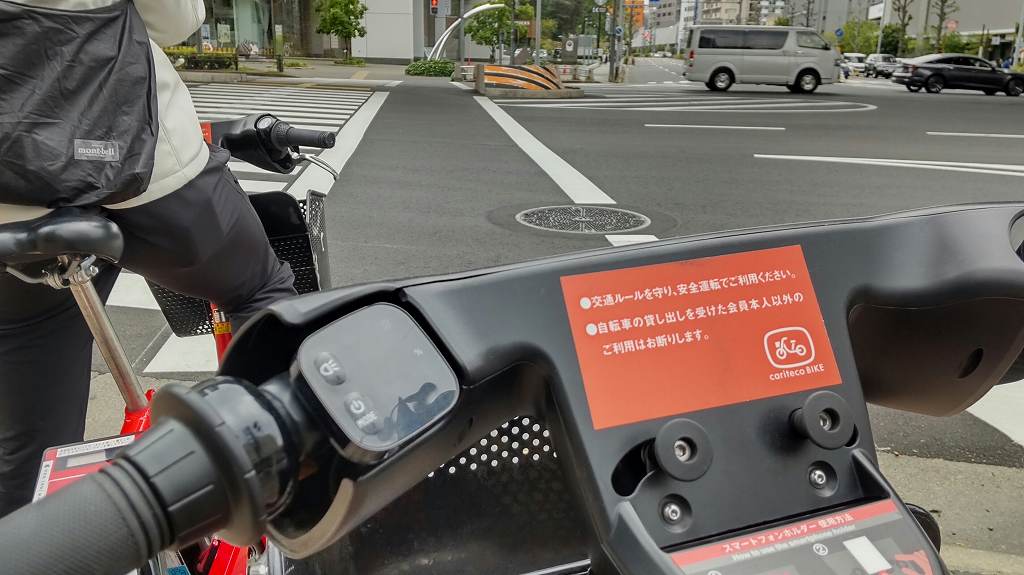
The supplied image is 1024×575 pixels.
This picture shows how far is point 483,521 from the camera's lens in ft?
3.06

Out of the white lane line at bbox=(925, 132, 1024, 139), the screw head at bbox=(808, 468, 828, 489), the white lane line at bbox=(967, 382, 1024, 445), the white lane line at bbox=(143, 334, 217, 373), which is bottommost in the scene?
the white lane line at bbox=(967, 382, 1024, 445)

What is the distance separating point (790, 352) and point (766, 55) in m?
26.8

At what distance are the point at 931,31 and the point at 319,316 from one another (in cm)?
7963

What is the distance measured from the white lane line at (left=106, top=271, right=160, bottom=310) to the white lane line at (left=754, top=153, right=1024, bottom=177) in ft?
28.2

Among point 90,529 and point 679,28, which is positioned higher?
point 679,28

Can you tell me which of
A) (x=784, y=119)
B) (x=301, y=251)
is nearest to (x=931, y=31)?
(x=784, y=119)

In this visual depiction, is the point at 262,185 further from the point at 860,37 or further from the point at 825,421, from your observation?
the point at 860,37

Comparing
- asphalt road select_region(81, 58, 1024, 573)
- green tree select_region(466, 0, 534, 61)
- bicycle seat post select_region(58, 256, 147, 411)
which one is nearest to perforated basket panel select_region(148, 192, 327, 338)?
bicycle seat post select_region(58, 256, 147, 411)

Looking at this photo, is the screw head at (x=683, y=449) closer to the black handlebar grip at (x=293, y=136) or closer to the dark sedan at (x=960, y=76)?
the black handlebar grip at (x=293, y=136)

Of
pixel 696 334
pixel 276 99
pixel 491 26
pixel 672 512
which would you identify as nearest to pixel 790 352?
pixel 696 334

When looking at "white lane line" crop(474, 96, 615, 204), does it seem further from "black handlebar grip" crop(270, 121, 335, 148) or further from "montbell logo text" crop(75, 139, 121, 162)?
"montbell logo text" crop(75, 139, 121, 162)

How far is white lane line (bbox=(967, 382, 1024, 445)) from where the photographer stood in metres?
3.45

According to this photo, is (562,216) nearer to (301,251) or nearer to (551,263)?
(301,251)

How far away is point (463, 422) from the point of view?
730 mm
